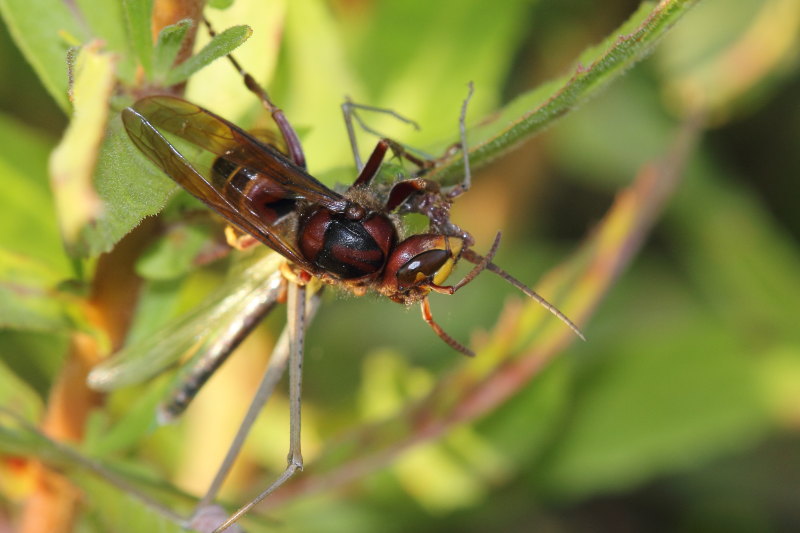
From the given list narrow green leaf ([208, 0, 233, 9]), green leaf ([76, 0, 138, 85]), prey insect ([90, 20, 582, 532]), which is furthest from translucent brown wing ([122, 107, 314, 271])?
narrow green leaf ([208, 0, 233, 9])

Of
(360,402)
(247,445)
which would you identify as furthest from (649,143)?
(247,445)

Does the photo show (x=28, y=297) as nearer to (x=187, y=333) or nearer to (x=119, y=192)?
(x=187, y=333)

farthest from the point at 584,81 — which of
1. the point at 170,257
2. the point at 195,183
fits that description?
the point at 170,257

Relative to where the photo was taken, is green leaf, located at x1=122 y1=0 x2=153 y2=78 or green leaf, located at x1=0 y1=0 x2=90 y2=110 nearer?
green leaf, located at x1=122 y1=0 x2=153 y2=78

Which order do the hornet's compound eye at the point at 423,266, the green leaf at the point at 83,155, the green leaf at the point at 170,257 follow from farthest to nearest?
the hornet's compound eye at the point at 423,266 < the green leaf at the point at 170,257 < the green leaf at the point at 83,155

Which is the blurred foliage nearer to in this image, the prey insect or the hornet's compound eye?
the prey insect

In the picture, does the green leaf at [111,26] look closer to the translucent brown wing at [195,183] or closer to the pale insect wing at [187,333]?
the translucent brown wing at [195,183]

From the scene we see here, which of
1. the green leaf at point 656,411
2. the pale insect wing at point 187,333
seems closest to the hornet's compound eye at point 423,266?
the pale insect wing at point 187,333
